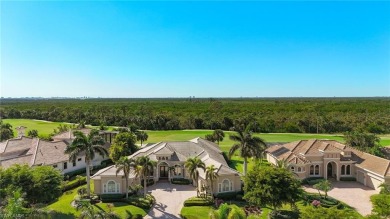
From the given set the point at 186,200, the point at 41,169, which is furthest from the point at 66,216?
the point at 186,200

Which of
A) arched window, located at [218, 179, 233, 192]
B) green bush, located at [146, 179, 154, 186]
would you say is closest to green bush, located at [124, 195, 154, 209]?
green bush, located at [146, 179, 154, 186]

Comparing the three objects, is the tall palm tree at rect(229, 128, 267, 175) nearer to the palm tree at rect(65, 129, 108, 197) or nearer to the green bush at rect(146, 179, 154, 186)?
the green bush at rect(146, 179, 154, 186)

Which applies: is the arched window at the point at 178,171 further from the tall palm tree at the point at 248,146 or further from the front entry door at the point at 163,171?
the tall palm tree at the point at 248,146

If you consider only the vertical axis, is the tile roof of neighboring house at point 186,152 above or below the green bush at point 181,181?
above

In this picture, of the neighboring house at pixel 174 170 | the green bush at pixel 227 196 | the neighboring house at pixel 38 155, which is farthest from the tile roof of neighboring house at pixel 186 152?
the neighboring house at pixel 38 155

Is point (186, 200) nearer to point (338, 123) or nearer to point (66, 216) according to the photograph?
point (66, 216)
